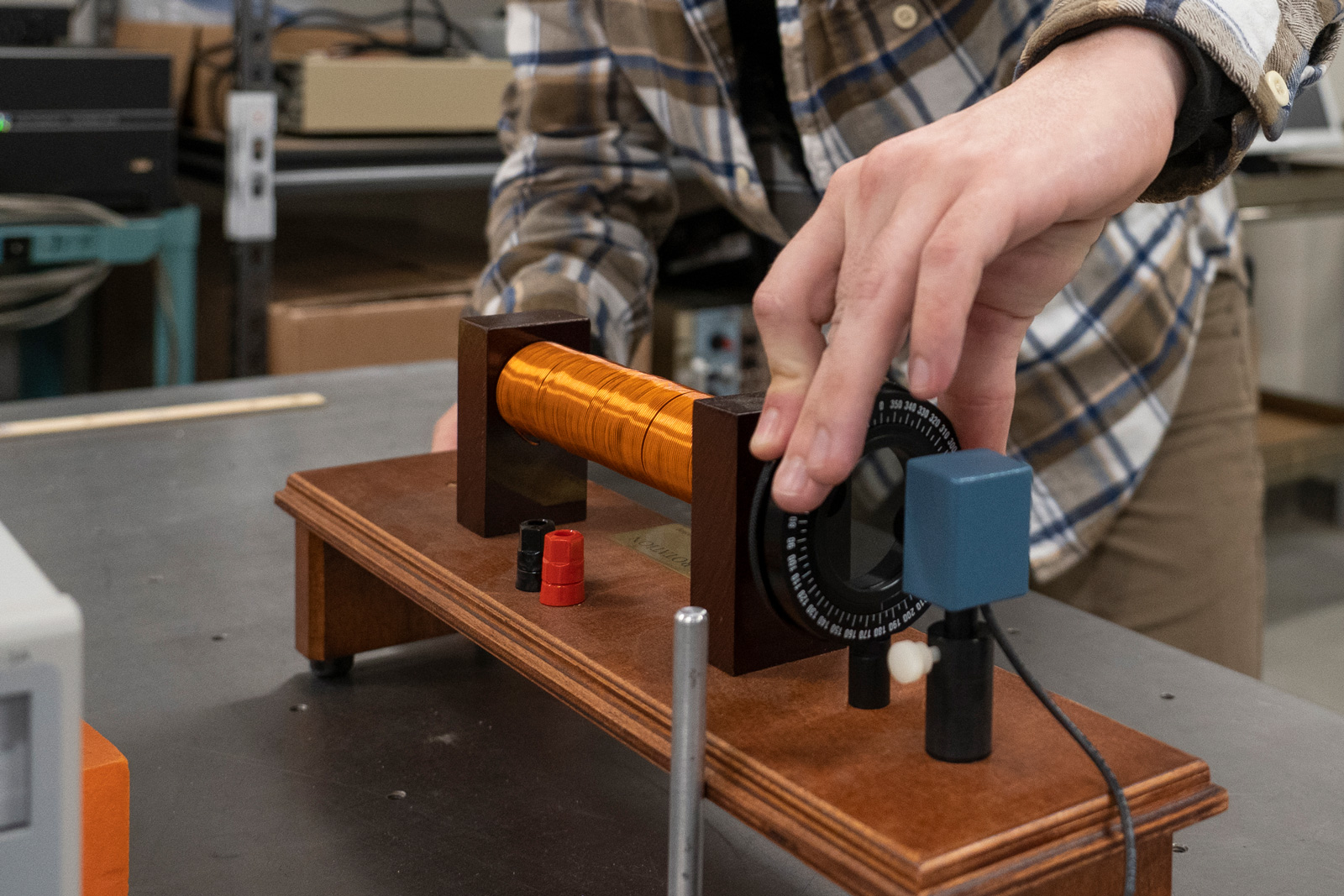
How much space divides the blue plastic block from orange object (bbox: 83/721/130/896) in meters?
0.28

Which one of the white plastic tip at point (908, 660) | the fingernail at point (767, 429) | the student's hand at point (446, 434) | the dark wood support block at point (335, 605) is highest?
the fingernail at point (767, 429)

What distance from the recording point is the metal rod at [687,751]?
465 millimetres

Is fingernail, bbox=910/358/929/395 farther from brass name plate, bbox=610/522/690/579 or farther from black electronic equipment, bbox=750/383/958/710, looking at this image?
brass name plate, bbox=610/522/690/579

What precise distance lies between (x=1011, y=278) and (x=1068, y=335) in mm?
509

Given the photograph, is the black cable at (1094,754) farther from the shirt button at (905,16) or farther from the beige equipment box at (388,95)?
the beige equipment box at (388,95)

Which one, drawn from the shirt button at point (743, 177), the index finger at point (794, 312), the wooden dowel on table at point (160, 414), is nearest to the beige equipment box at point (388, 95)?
the wooden dowel on table at point (160, 414)

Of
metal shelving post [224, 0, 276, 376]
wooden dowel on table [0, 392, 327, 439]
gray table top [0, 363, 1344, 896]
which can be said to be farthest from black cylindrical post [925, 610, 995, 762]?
metal shelving post [224, 0, 276, 376]

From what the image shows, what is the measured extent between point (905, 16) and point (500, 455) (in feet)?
1.48

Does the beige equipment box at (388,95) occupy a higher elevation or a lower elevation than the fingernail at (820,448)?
higher

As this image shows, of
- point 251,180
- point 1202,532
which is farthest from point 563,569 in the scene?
point 251,180

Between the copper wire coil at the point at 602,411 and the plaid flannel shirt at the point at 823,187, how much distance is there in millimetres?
310

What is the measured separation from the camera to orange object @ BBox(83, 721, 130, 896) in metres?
0.49

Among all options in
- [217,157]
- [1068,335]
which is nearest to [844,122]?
[1068,335]

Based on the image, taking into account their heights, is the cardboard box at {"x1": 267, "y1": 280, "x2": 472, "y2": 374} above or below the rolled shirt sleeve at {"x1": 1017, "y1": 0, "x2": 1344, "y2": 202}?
below
